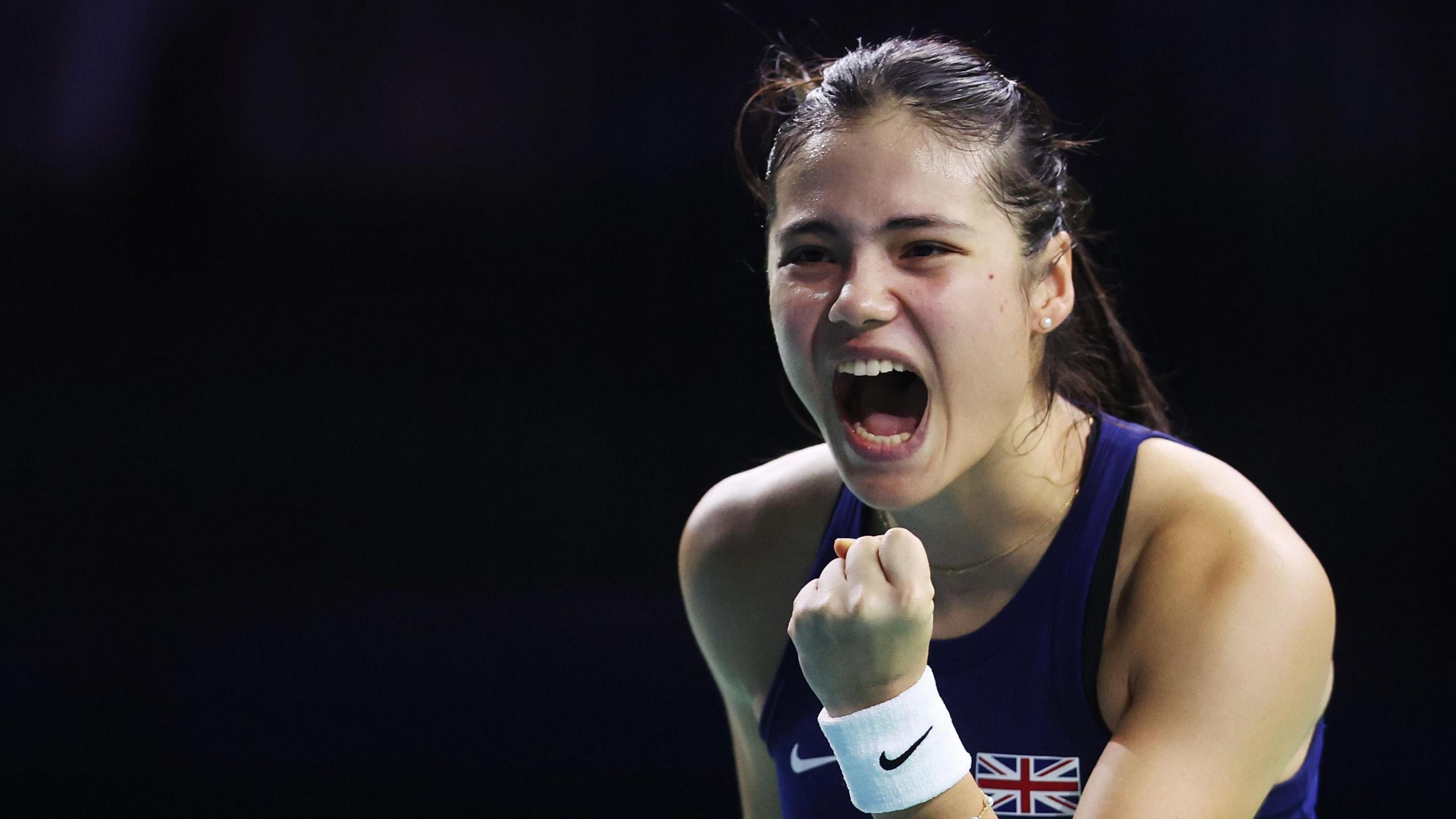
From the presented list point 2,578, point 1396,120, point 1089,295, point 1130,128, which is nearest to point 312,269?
point 2,578

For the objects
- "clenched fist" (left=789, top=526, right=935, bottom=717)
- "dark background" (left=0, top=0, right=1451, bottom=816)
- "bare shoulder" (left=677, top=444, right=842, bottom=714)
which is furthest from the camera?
"dark background" (left=0, top=0, right=1451, bottom=816)

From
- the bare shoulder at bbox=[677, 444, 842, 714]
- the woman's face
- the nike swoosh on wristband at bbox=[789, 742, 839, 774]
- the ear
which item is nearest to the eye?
the woman's face

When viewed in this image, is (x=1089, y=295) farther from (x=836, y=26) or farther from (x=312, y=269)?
(x=312, y=269)

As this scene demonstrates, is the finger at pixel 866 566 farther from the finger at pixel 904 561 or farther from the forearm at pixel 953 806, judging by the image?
the forearm at pixel 953 806

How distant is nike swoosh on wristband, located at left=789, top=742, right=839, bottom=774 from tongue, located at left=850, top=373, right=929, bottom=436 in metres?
0.29

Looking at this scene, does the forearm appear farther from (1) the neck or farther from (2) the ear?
(2) the ear

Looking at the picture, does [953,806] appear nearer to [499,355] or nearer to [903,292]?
[903,292]

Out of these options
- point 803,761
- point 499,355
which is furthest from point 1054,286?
point 499,355

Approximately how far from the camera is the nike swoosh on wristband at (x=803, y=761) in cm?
128

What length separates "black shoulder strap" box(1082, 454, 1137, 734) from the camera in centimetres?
116

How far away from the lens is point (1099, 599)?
1.18 m

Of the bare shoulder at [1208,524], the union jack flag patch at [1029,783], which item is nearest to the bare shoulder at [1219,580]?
the bare shoulder at [1208,524]

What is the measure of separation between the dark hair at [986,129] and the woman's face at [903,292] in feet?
0.06

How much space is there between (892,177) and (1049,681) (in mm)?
431
